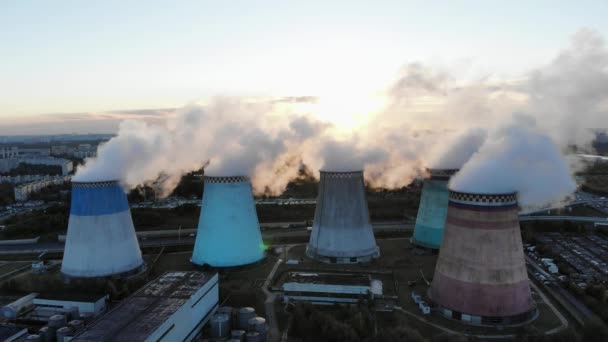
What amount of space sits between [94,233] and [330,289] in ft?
37.3

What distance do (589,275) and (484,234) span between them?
10148 millimetres

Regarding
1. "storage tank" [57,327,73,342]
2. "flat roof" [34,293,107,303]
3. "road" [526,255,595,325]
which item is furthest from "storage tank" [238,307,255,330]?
"road" [526,255,595,325]

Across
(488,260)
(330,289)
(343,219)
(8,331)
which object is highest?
(488,260)

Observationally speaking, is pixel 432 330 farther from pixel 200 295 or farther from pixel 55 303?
pixel 55 303

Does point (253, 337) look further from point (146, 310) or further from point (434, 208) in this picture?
point (434, 208)

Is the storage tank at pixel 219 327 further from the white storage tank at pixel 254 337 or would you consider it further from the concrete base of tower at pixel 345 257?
the concrete base of tower at pixel 345 257

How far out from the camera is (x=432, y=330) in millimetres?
14695

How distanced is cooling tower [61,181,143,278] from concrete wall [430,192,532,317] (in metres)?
15.3

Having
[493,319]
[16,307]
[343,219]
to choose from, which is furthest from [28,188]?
[493,319]

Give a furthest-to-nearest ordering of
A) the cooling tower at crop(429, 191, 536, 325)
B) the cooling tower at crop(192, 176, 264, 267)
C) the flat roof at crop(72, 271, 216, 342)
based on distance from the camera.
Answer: the cooling tower at crop(192, 176, 264, 267)
the cooling tower at crop(429, 191, 536, 325)
the flat roof at crop(72, 271, 216, 342)

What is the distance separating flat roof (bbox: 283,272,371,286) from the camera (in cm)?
1711

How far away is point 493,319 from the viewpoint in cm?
1482

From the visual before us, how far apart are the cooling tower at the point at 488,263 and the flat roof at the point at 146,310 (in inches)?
367

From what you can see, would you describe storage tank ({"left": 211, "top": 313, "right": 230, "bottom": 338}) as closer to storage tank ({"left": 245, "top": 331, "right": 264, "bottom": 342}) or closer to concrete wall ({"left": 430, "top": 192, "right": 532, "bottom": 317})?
storage tank ({"left": 245, "top": 331, "right": 264, "bottom": 342})
